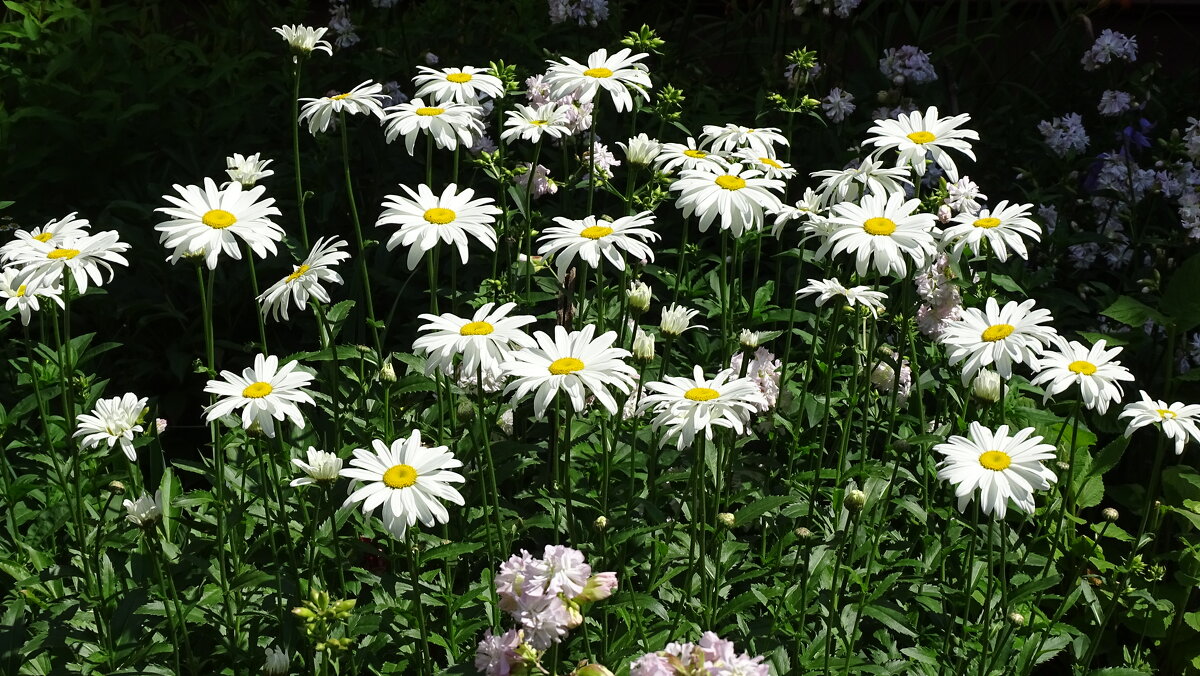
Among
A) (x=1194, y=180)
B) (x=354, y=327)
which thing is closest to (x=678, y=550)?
(x=354, y=327)

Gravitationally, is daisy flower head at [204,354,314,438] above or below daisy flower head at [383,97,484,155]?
below

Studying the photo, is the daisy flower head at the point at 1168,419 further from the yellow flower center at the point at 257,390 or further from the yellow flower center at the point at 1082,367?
the yellow flower center at the point at 257,390

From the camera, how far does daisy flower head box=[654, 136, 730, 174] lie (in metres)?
2.20

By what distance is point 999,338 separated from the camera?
1.95m

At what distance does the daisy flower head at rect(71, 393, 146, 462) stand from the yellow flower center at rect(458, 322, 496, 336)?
63 centimetres

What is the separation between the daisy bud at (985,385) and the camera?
2068 mm

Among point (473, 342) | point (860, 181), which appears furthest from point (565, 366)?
point (860, 181)

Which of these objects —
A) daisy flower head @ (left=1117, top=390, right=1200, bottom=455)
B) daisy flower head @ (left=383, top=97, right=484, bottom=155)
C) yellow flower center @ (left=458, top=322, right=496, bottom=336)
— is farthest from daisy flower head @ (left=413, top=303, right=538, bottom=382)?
daisy flower head @ (left=1117, top=390, right=1200, bottom=455)

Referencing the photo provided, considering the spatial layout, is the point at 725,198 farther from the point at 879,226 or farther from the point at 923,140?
the point at 923,140

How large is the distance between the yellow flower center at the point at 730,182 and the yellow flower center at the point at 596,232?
22 centimetres

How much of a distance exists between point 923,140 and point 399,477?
3.83ft

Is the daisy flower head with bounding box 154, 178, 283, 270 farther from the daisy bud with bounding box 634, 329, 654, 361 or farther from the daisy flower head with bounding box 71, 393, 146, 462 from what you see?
the daisy bud with bounding box 634, 329, 654, 361

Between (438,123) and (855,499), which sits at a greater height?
(438,123)

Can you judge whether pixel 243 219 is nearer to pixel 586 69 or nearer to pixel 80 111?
pixel 586 69
